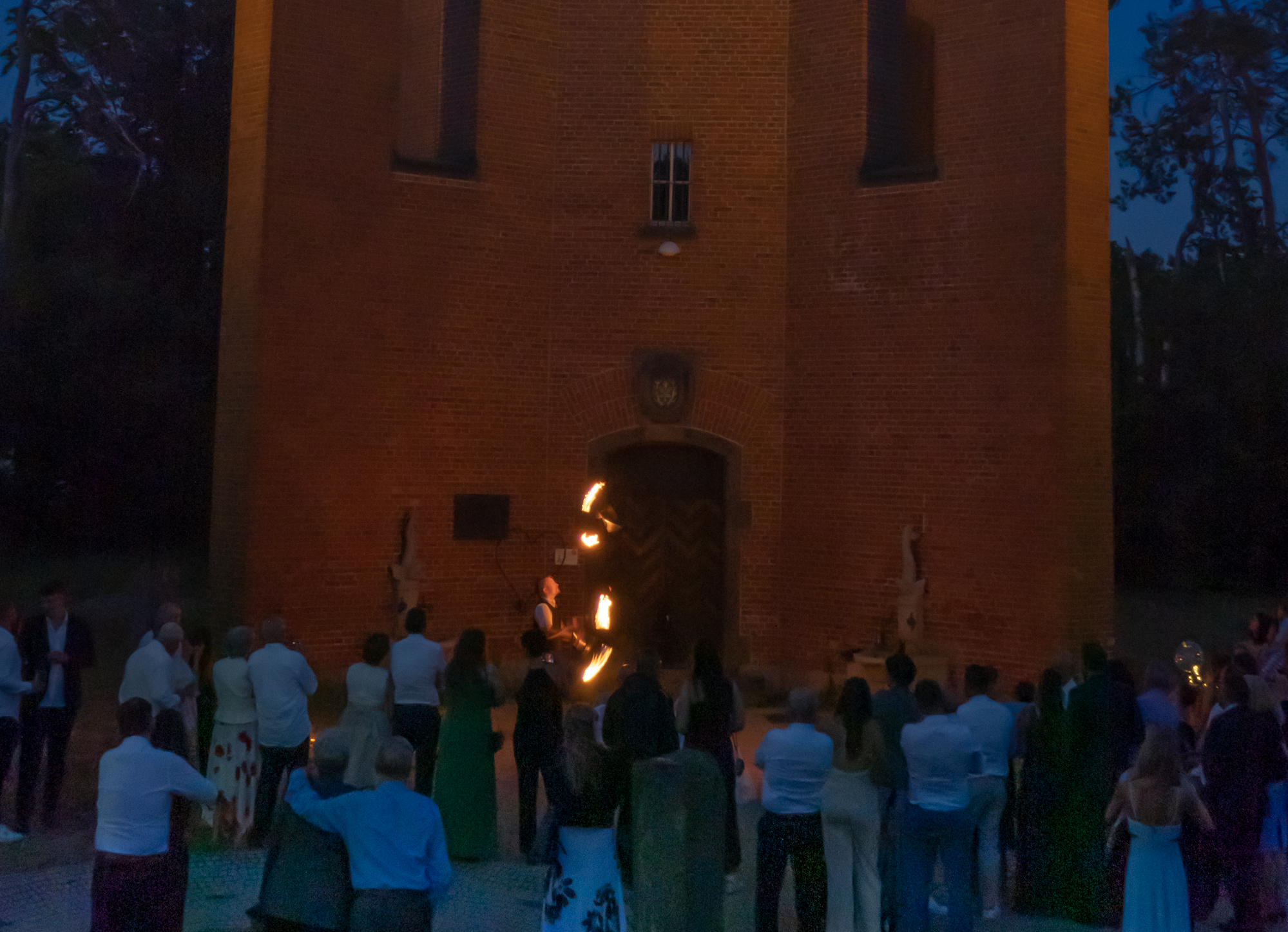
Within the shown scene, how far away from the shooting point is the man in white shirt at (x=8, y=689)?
833 centimetres

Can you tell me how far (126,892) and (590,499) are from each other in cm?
975

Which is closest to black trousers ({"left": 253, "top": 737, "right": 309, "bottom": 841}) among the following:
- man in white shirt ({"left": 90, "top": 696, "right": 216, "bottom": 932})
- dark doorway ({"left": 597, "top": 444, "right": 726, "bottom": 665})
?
man in white shirt ({"left": 90, "top": 696, "right": 216, "bottom": 932})

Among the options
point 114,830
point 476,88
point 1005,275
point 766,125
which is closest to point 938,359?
point 1005,275

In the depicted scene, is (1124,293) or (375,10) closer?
(375,10)

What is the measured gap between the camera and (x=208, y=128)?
899 inches

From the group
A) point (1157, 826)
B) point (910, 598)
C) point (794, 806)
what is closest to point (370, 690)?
point (794, 806)

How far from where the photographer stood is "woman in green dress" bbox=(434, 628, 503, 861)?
8.24m

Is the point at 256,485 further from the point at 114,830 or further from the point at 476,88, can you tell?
the point at 114,830

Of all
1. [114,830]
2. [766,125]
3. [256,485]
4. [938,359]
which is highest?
[766,125]

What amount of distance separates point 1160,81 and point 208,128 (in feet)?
72.0

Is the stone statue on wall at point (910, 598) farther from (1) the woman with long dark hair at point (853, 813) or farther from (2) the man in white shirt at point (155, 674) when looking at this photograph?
(2) the man in white shirt at point (155, 674)

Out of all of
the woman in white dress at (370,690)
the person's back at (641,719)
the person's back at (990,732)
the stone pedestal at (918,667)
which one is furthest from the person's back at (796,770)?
the stone pedestal at (918,667)

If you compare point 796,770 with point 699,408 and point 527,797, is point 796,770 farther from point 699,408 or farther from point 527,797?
point 699,408

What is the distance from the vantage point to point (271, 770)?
8180mm
